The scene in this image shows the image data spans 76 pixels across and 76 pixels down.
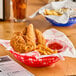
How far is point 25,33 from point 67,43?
0.17m

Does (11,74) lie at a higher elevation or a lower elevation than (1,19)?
lower

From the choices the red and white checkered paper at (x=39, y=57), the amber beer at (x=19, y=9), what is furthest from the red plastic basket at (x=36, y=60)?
the amber beer at (x=19, y=9)

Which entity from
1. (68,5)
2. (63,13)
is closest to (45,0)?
(68,5)

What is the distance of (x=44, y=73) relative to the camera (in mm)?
742

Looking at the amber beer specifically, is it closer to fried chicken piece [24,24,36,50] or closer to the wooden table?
the wooden table

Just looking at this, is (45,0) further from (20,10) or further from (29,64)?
(29,64)

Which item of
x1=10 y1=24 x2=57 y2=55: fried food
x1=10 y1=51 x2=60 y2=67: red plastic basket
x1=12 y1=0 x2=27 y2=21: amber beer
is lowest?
x1=10 y1=51 x2=60 y2=67: red plastic basket

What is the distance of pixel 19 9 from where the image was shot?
128cm

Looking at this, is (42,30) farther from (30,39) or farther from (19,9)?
(30,39)

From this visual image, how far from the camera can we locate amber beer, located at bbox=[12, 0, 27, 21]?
1259mm

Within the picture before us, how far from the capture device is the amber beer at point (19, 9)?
1.26 m

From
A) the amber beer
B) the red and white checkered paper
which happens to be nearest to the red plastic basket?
the red and white checkered paper

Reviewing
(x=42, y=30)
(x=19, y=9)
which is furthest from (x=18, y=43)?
(x=19, y=9)

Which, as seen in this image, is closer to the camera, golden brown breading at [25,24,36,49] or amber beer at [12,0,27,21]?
golden brown breading at [25,24,36,49]
